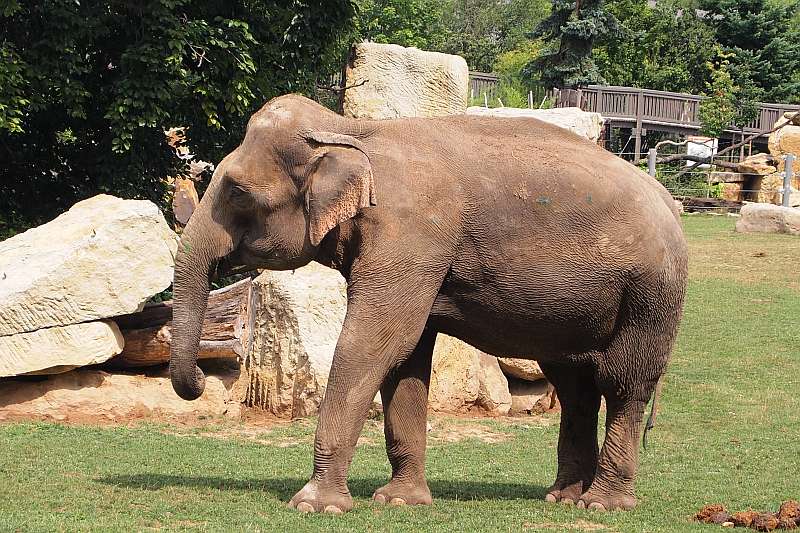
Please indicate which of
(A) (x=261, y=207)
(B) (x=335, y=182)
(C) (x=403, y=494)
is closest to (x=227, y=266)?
(A) (x=261, y=207)

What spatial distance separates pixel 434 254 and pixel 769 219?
71.8 ft

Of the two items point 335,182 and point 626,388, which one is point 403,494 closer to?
point 626,388

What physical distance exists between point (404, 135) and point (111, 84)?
9.93m

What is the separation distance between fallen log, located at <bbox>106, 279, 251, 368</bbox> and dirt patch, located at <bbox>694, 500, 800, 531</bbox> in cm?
603

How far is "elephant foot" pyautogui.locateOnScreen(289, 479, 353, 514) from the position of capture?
6945mm

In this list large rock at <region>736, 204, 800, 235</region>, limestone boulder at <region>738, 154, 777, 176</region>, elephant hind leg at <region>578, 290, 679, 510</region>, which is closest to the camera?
elephant hind leg at <region>578, 290, 679, 510</region>

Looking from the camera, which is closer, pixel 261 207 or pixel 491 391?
pixel 261 207

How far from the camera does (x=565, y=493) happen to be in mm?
8094

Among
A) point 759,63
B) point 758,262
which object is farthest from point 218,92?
point 759,63

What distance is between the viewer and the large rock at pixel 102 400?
1138cm

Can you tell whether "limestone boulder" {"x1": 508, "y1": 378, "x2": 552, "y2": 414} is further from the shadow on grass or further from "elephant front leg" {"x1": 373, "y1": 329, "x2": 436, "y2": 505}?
"elephant front leg" {"x1": 373, "y1": 329, "x2": 436, "y2": 505}

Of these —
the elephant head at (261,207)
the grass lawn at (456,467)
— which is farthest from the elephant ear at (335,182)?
the grass lawn at (456,467)

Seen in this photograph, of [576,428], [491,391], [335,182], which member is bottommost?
[491,391]

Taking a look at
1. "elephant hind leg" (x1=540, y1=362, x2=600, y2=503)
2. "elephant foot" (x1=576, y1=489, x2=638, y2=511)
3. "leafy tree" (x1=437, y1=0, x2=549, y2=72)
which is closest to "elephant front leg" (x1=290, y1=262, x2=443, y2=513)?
"elephant hind leg" (x1=540, y1=362, x2=600, y2=503)
